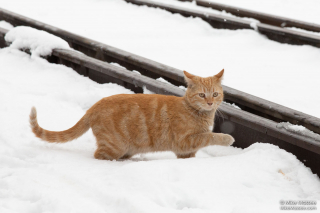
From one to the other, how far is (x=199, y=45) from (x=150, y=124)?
4333 mm

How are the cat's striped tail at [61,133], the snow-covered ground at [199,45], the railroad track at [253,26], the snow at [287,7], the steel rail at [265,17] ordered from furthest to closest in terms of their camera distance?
the snow at [287,7] → the steel rail at [265,17] → the railroad track at [253,26] → the snow-covered ground at [199,45] → the cat's striped tail at [61,133]

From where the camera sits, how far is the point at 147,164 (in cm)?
324

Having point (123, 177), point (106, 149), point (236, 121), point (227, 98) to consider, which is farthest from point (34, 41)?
point (123, 177)

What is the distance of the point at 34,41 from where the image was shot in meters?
6.55

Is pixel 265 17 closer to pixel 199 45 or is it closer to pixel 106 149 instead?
pixel 199 45

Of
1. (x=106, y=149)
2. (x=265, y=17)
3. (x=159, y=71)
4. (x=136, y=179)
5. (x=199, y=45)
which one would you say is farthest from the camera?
(x=265, y=17)

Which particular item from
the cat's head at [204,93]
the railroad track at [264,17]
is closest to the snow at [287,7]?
the railroad track at [264,17]

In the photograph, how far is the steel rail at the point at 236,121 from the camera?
3531 mm

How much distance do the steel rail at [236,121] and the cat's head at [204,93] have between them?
353 mm

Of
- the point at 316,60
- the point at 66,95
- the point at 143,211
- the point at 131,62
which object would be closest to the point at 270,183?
the point at 143,211

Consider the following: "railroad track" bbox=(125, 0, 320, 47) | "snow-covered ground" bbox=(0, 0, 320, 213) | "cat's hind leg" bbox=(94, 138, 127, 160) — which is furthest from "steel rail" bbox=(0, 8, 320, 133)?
"railroad track" bbox=(125, 0, 320, 47)

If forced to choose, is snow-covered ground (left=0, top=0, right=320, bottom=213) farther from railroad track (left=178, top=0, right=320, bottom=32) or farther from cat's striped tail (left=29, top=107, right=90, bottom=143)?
railroad track (left=178, top=0, right=320, bottom=32)

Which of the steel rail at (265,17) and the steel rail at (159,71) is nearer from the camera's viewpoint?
the steel rail at (159,71)

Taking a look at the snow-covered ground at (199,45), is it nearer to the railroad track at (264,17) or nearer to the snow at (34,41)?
the railroad track at (264,17)
